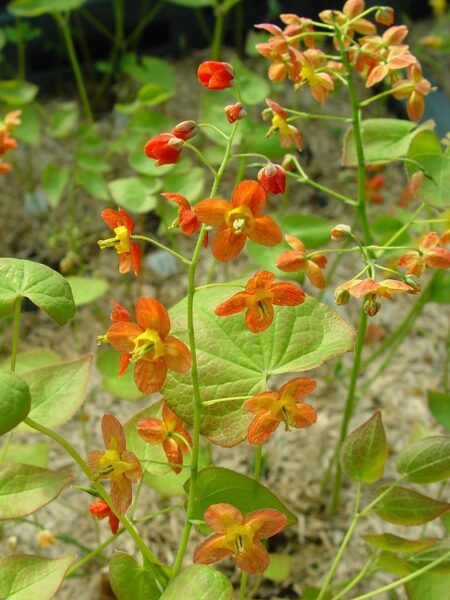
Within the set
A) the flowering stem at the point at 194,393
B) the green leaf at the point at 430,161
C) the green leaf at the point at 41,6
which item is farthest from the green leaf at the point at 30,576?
the green leaf at the point at 41,6

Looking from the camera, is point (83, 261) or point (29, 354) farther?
point (83, 261)

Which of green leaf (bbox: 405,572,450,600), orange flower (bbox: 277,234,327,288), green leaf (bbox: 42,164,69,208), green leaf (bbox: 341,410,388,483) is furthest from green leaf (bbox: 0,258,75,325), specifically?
green leaf (bbox: 42,164,69,208)

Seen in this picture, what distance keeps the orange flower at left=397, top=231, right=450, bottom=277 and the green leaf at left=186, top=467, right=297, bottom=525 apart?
0.88 ft

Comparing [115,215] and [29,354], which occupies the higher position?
[115,215]

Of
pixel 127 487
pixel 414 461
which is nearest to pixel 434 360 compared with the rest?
pixel 414 461

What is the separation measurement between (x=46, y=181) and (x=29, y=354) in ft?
1.88

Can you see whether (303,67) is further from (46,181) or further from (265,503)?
(46,181)

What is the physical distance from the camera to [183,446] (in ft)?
2.59

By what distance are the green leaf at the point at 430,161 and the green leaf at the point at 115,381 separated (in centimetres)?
49

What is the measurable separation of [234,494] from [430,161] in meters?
0.46

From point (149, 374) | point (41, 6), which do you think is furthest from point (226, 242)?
point (41, 6)

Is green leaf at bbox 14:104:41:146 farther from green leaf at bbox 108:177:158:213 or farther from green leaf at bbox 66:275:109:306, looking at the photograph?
green leaf at bbox 66:275:109:306

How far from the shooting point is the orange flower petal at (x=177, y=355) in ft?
2.11

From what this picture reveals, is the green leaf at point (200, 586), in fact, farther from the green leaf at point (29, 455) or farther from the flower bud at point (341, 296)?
the green leaf at point (29, 455)
